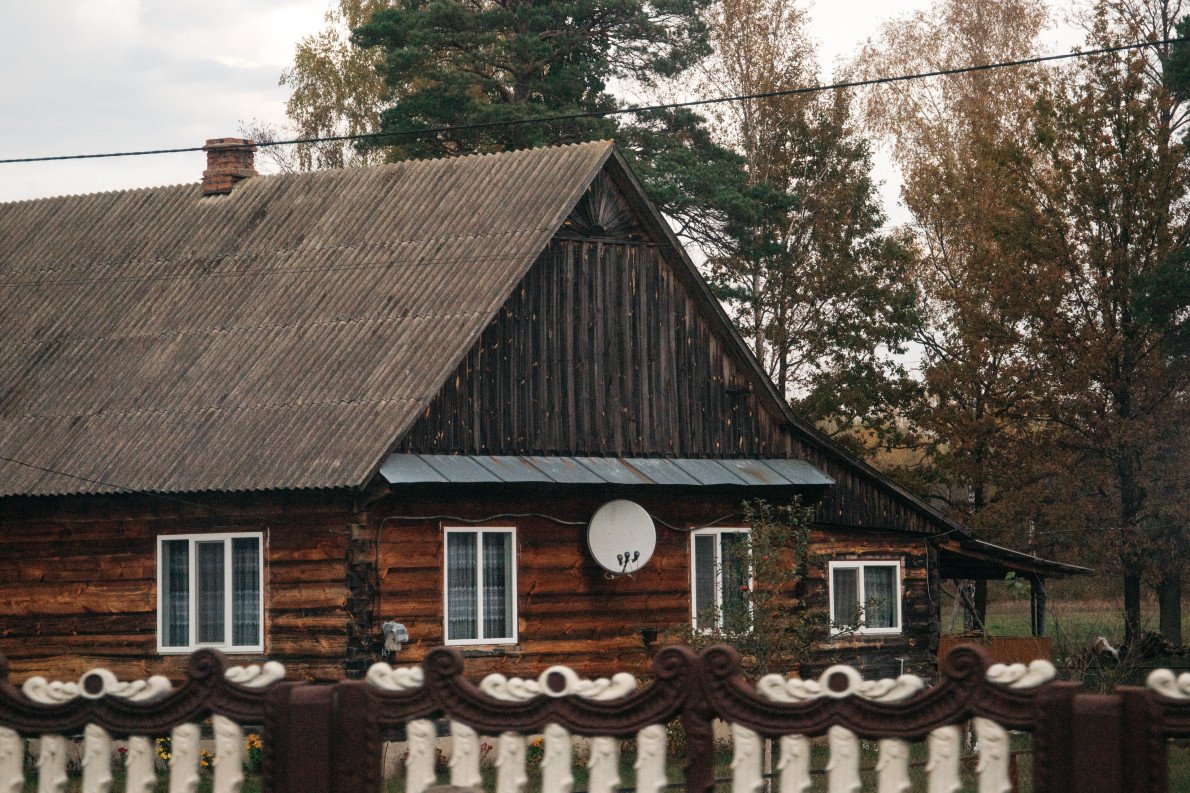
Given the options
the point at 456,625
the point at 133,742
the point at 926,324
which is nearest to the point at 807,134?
the point at 926,324

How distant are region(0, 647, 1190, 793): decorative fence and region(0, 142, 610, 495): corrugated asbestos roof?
10.3 metres

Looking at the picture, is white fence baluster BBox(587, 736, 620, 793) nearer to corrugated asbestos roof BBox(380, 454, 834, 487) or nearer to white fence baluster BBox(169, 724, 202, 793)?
white fence baluster BBox(169, 724, 202, 793)

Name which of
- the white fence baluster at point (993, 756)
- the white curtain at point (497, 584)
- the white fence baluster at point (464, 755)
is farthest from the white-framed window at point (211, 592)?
the white fence baluster at point (993, 756)

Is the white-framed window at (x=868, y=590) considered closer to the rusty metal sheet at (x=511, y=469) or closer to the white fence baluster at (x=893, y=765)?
the rusty metal sheet at (x=511, y=469)

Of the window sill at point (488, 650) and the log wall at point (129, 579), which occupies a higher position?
the log wall at point (129, 579)

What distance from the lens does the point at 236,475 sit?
60.1ft

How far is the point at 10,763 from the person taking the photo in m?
7.01

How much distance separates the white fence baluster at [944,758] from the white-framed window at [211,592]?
13.4 meters

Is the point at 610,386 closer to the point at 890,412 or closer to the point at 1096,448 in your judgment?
the point at 1096,448

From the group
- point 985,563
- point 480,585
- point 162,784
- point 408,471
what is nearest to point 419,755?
point 162,784

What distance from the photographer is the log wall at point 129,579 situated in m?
18.3

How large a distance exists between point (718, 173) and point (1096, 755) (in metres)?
31.4

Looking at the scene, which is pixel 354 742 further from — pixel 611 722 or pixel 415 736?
pixel 611 722

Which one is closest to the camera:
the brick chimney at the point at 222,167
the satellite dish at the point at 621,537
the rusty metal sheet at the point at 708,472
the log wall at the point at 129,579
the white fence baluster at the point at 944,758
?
the white fence baluster at the point at 944,758
